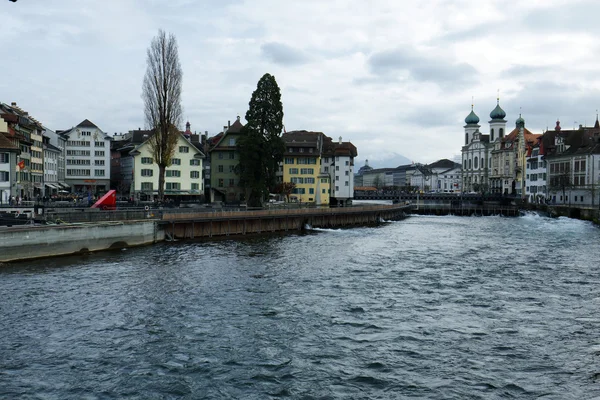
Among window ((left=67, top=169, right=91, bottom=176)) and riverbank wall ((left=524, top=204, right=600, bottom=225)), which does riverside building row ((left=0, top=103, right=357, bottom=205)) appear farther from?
riverbank wall ((left=524, top=204, right=600, bottom=225))

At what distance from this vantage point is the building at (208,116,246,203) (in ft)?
319

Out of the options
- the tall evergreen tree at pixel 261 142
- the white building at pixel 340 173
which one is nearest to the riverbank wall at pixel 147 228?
the tall evergreen tree at pixel 261 142

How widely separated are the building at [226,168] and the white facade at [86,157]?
92.1 feet

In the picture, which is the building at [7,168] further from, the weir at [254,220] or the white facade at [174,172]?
the weir at [254,220]

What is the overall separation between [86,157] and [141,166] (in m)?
26.7

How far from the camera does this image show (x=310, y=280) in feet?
110

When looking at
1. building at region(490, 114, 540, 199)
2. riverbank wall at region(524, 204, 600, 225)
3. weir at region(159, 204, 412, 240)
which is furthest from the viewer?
building at region(490, 114, 540, 199)

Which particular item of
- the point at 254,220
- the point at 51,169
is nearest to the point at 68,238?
the point at 254,220

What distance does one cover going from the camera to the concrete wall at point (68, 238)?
37.0 meters

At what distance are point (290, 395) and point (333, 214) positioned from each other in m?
62.3

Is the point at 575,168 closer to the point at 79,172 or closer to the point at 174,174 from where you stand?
the point at 174,174

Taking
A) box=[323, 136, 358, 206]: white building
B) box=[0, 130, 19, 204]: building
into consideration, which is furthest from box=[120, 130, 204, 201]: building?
box=[323, 136, 358, 206]: white building

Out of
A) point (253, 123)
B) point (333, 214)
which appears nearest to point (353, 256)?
point (333, 214)

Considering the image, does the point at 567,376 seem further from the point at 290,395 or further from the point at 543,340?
the point at 290,395
